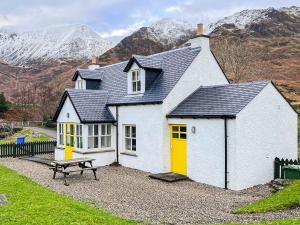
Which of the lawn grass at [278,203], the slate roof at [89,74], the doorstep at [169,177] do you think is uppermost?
the slate roof at [89,74]

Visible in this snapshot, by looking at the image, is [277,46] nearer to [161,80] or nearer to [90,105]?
[161,80]

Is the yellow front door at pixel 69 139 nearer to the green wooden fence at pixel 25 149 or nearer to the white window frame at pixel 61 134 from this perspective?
the white window frame at pixel 61 134

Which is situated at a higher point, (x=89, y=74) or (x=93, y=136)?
(x=89, y=74)

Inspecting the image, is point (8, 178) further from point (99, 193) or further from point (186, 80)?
point (186, 80)

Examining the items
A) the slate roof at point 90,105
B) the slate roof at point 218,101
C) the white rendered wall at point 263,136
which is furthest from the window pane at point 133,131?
the white rendered wall at point 263,136

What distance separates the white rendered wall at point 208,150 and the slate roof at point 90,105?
687 cm

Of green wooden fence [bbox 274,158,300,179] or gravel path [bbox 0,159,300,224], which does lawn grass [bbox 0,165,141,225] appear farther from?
green wooden fence [bbox 274,158,300,179]

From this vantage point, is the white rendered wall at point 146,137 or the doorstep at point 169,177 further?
the white rendered wall at point 146,137

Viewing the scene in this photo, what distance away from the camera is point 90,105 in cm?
2302

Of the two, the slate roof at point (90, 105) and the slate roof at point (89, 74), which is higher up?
the slate roof at point (89, 74)

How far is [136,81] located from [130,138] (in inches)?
152

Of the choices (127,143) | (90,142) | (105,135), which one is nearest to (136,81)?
(127,143)

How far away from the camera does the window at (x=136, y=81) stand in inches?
853

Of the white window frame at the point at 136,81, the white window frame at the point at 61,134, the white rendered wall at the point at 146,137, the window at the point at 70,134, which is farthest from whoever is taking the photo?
the white window frame at the point at 61,134
